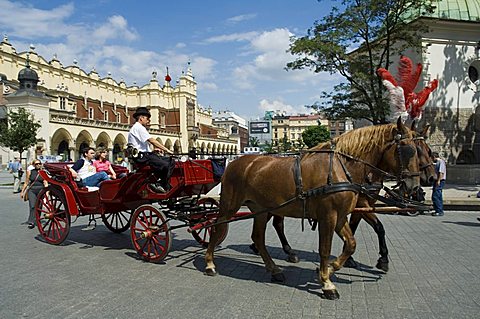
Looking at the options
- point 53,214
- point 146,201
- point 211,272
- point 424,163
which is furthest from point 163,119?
point 424,163

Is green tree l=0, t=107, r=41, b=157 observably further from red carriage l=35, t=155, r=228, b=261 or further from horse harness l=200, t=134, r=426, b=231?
horse harness l=200, t=134, r=426, b=231

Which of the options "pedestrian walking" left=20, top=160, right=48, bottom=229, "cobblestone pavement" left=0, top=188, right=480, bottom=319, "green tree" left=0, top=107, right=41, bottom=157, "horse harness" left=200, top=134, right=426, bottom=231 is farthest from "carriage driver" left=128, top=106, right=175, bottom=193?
"green tree" left=0, top=107, right=41, bottom=157

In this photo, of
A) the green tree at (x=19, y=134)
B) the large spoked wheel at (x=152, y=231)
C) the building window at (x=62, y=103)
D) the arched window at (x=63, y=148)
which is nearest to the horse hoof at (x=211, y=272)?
the large spoked wheel at (x=152, y=231)

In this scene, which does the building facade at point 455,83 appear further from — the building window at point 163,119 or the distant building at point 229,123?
the distant building at point 229,123

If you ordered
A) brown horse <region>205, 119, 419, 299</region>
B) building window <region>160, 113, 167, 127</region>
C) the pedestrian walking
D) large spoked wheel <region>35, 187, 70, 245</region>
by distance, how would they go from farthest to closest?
building window <region>160, 113, 167, 127</region> < the pedestrian walking < large spoked wheel <region>35, 187, 70, 245</region> < brown horse <region>205, 119, 419, 299</region>

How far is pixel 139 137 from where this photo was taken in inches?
Result: 249

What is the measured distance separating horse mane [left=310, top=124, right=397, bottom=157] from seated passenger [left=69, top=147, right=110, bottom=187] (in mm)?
4821

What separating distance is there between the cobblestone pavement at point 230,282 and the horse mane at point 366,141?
1.75 metres

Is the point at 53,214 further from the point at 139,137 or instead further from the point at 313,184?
the point at 313,184

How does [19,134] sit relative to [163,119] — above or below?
Result: below

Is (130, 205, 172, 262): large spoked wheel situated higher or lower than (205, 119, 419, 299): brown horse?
lower

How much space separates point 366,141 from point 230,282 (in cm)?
257

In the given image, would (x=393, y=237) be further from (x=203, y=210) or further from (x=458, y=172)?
(x=458, y=172)

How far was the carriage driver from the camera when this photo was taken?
6180 millimetres
